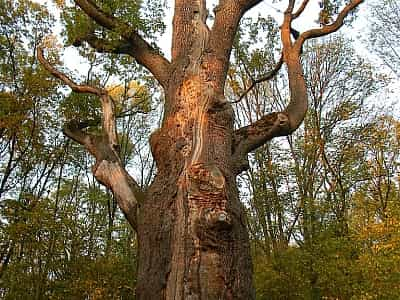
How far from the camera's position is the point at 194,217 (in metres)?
3.73

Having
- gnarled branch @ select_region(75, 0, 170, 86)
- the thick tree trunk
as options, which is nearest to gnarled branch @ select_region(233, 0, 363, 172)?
the thick tree trunk

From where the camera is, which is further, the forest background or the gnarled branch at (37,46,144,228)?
the forest background

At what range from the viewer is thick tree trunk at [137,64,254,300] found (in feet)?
11.7

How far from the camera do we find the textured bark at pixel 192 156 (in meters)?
3.65

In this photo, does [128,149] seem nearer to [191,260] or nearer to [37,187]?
[37,187]

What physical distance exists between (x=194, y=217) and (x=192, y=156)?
0.69 metres

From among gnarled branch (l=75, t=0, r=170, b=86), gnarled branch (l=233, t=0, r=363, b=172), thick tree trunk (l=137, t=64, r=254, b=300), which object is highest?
gnarled branch (l=75, t=0, r=170, b=86)

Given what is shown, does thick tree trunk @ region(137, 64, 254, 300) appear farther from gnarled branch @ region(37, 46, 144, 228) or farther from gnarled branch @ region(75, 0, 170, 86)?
gnarled branch @ region(75, 0, 170, 86)

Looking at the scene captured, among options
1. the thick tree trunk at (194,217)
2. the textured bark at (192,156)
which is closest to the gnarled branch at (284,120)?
the textured bark at (192,156)

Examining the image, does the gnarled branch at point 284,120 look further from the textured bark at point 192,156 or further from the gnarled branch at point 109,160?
the gnarled branch at point 109,160

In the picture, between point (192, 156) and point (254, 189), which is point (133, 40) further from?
point (254, 189)

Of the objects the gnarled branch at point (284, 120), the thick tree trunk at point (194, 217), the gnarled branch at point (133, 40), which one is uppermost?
the gnarled branch at point (133, 40)

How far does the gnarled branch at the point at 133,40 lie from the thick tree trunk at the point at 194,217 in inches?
44.2

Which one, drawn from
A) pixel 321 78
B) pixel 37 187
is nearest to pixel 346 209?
pixel 321 78
